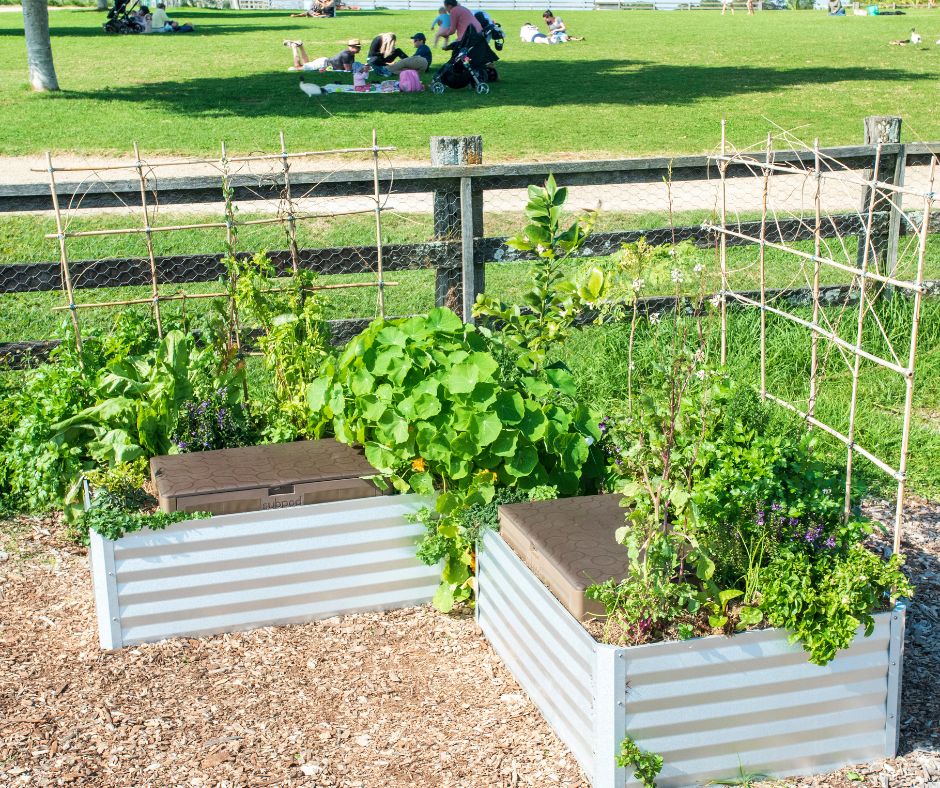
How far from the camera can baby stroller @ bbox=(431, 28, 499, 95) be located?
19250 millimetres

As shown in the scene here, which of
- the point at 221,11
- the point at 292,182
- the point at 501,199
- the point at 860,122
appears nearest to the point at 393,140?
the point at 501,199

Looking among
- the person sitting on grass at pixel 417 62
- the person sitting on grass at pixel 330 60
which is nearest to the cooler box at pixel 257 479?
the person sitting on grass at pixel 417 62

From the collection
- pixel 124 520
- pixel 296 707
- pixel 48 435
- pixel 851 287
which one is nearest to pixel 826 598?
pixel 851 287

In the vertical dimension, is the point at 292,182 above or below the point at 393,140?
above

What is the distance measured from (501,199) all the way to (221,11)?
3488 cm

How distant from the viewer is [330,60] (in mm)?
22312

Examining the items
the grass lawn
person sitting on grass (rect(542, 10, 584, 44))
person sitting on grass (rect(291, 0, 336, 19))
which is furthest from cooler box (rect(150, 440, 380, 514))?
person sitting on grass (rect(291, 0, 336, 19))

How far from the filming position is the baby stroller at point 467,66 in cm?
1925

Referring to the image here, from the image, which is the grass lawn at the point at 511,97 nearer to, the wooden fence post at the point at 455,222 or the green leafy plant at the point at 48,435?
the wooden fence post at the point at 455,222

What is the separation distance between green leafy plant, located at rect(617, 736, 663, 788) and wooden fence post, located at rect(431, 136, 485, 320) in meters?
3.53

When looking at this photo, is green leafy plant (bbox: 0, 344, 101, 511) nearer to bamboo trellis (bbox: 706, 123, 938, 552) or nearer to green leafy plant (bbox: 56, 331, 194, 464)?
green leafy plant (bbox: 56, 331, 194, 464)

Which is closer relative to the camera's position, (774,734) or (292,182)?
(774,734)

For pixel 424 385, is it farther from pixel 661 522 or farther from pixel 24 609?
pixel 24 609

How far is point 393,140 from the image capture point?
50.2 feet
